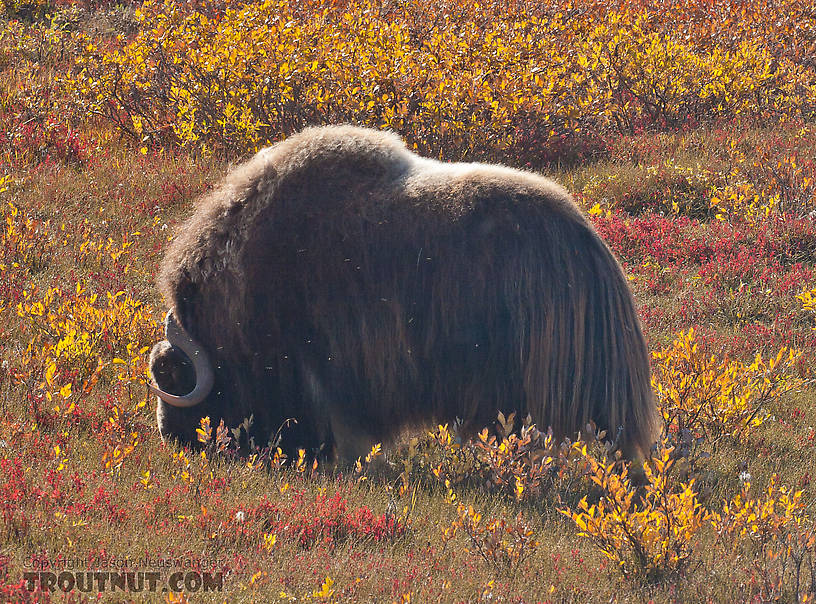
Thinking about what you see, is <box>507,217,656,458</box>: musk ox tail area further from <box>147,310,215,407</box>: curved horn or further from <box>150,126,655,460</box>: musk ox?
<box>147,310,215,407</box>: curved horn

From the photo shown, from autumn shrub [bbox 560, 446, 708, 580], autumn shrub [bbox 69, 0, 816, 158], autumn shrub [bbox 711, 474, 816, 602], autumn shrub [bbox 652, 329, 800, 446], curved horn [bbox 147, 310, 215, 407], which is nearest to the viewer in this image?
autumn shrub [bbox 711, 474, 816, 602]

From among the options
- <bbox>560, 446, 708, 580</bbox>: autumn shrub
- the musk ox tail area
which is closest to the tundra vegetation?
<bbox>560, 446, 708, 580</bbox>: autumn shrub

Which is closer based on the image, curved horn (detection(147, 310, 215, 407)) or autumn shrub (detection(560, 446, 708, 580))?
autumn shrub (detection(560, 446, 708, 580))

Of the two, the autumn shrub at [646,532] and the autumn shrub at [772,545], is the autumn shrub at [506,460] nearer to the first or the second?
the autumn shrub at [646,532]

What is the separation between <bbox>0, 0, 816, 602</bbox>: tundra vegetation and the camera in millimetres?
3533

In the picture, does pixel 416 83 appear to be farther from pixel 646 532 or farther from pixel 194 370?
pixel 646 532

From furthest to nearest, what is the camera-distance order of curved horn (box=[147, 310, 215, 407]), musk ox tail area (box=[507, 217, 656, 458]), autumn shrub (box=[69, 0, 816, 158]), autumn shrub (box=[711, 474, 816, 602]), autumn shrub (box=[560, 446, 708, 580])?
autumn shrub (box=[69, 0, 816, 158]) < curved horn (box=[147, 310, 215, 407]) < musk ox tail area (box=[507, 217, 656, 458]) < autumn shrub (box=[560, 446, 708, 580]) < autumn shrub (box=[711, 474, 816, 602])

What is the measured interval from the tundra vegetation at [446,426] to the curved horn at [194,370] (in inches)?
10.1

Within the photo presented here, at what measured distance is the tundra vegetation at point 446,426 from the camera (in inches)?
139

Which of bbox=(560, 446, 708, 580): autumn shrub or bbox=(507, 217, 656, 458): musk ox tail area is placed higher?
bbox=(507, 217, 656, 458): musk ox tail area

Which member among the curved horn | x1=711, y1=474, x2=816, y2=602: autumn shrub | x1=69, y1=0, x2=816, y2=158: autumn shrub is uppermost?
x1=69, y1=0, x2=816, y2=158: autumn shrub

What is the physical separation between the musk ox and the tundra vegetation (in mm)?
209

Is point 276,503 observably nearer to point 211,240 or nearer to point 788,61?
point 211,240

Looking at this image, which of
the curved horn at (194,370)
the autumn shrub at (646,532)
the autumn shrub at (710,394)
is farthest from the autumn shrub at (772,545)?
the curved horn at (194,370)
